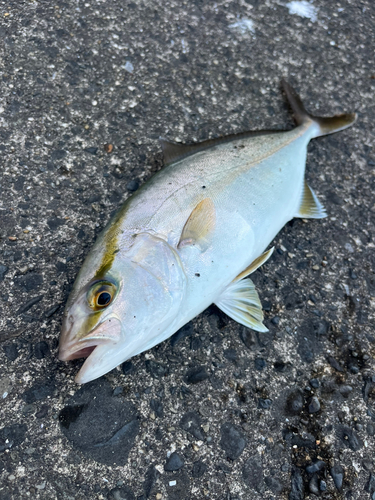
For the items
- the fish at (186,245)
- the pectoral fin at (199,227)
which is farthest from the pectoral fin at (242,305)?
the pectoral fin at (199,227)

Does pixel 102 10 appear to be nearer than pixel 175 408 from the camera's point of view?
No

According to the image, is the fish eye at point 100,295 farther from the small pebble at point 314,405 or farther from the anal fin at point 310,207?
the anal fin at point 310,207

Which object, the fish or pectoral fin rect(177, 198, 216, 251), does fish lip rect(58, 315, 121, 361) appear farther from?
pectoral fin rect(177, 198, 216, 251)

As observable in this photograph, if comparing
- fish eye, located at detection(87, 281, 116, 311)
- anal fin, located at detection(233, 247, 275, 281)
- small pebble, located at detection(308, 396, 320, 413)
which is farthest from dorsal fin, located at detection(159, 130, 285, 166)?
small pebble, located at detection(308, 396, 320, 413)

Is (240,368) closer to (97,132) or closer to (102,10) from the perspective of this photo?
(97,132)

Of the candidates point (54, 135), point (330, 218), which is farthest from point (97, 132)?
point (330, 218)

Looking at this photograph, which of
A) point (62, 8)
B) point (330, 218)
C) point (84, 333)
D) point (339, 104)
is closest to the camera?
point (84, 333)
